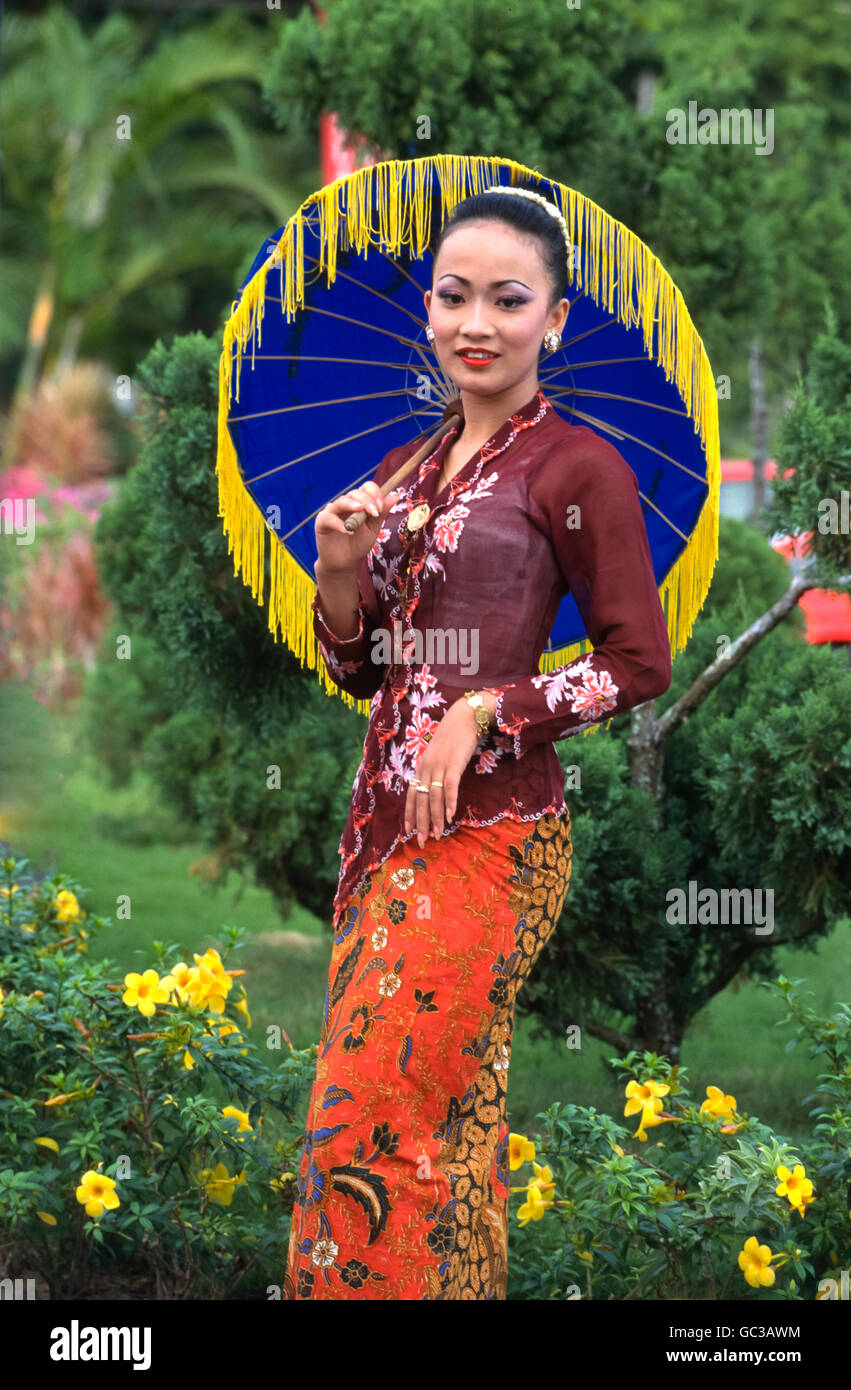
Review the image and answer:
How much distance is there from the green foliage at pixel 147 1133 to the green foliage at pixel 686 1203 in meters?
0.51

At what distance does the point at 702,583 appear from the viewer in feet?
9.39

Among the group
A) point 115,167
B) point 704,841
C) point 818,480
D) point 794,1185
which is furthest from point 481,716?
point 115,167

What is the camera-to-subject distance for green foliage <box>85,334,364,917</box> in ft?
13.4

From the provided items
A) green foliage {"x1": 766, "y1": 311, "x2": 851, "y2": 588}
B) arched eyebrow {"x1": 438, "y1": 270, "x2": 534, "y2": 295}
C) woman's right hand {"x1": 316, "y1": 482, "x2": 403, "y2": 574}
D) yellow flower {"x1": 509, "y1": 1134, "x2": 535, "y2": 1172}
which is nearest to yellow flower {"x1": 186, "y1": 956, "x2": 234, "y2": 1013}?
yellow flower {"x1": 509, "y1": 1134, "x2": 535, "y2": 1172}

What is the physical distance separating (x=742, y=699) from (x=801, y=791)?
60cm

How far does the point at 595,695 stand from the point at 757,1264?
1160mm

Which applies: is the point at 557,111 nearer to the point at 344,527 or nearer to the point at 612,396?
the point at 612,396

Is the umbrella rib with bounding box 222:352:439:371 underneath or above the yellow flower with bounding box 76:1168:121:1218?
above

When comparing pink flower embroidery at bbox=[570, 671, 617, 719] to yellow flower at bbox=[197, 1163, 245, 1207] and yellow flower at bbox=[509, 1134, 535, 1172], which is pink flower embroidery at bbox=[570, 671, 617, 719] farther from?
yellow flower at bbox=[197, 1163, 245, 1207]

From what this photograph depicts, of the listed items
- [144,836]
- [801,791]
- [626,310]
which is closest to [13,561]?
[144,836]

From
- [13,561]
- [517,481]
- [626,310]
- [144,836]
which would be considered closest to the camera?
[517,481]

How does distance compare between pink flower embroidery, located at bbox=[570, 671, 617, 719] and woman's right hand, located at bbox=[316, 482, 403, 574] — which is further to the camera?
woman's right hand, located at bbox=[316, 482, 403, 574]

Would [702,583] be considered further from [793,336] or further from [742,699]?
[793,336]

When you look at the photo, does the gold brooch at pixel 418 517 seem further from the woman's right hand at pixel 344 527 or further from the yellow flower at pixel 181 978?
the yellow flower at pixel 181 978
